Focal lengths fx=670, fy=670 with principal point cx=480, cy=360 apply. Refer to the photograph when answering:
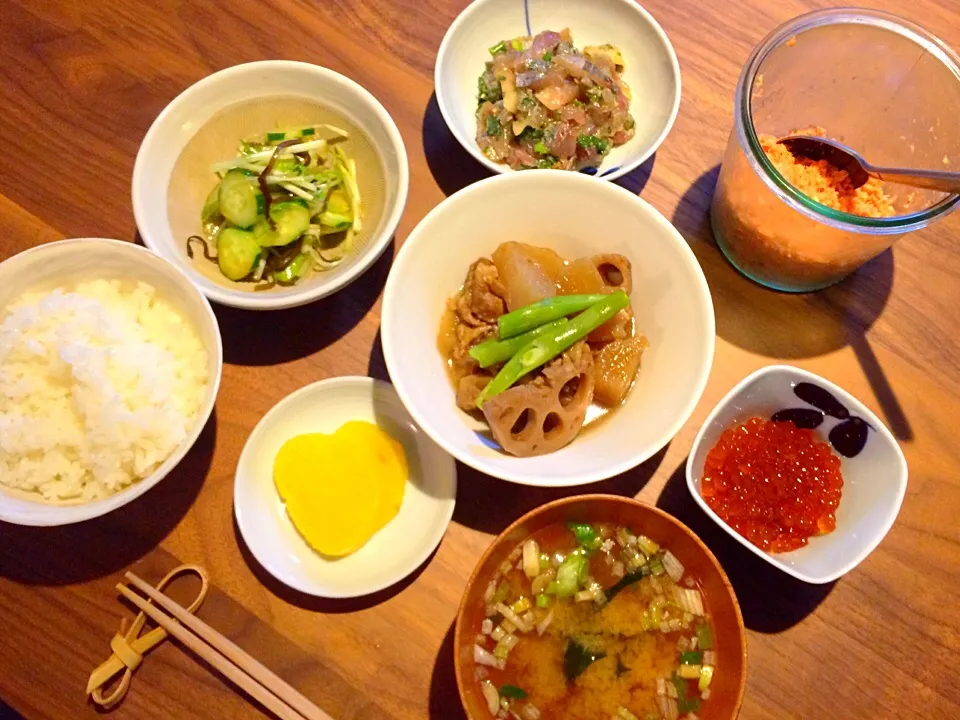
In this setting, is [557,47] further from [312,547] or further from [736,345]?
[312,547]

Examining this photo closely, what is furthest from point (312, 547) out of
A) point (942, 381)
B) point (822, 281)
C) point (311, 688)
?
point (942, 381)

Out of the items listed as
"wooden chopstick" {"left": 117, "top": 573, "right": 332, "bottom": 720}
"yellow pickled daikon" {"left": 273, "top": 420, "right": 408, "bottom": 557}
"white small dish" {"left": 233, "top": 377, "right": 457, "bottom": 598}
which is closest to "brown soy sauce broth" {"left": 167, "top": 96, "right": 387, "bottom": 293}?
"white small dish" {"left": 233, "top": 377, "right": 457, "bottom": 598}

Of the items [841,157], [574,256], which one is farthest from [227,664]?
[841,157]

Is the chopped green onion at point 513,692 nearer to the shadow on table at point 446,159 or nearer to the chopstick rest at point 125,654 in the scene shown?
the chopstick rest at point 125,654

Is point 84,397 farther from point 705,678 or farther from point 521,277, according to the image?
point 705,678

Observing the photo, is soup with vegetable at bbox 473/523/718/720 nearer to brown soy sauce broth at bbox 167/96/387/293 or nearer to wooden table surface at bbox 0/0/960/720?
wooden table surface at bbox 0/0/960/720

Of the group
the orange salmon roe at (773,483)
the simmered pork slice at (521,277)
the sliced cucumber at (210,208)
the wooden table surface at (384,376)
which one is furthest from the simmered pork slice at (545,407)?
the sliced cucumber at (210,208)
